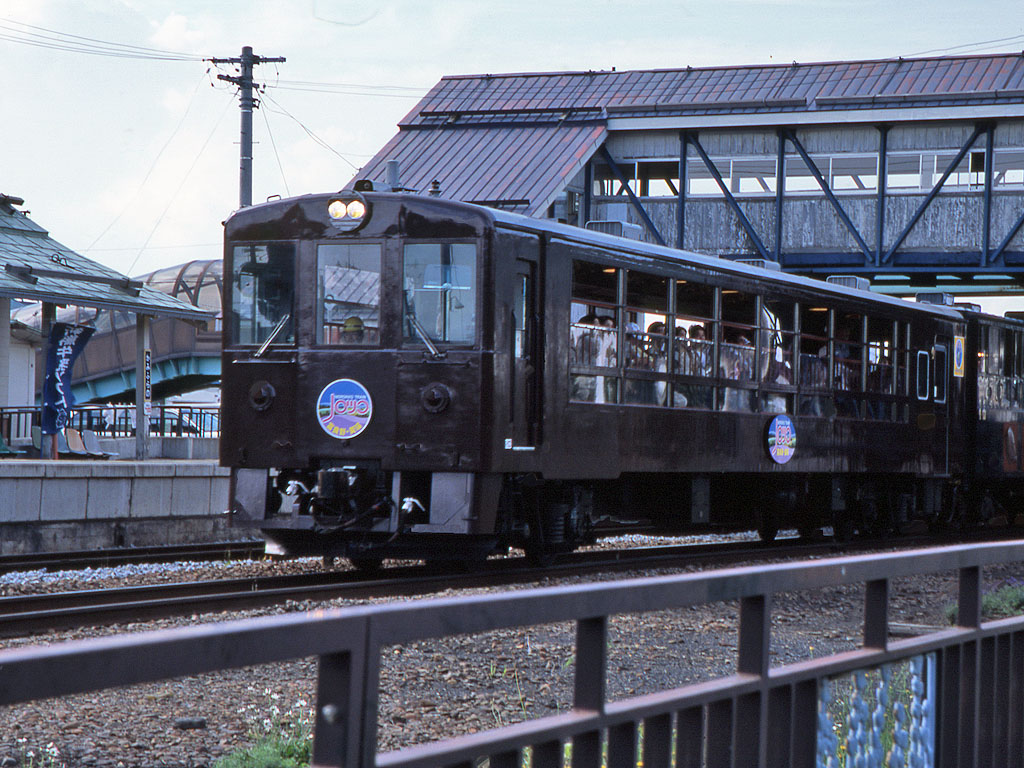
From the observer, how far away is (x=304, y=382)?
1195 centimetres

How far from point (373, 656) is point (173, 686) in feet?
14.3

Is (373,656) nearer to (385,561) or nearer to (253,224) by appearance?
(253,224)

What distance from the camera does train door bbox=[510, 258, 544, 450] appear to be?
1170 cm

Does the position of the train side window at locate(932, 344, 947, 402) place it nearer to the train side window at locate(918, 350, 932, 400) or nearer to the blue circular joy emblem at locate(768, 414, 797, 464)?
the train side window at locate(918, 350, 932, 400)

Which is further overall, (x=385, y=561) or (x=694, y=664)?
(x=385, y=561)

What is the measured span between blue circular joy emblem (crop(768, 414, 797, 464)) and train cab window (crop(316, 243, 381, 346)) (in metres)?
5.26

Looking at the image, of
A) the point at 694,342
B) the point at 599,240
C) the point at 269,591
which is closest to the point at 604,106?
the point at 694,342

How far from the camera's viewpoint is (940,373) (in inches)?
765

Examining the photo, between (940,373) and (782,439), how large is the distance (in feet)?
16.8

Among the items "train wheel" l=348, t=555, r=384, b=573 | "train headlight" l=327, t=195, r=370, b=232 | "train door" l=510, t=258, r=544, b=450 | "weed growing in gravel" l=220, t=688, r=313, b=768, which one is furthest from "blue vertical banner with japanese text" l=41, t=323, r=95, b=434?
"weed growing in gravel" l=220, t=688, r=313, b=768

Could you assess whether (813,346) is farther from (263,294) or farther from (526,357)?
(263,294)

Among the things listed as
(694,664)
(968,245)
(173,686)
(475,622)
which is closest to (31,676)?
(475,622)

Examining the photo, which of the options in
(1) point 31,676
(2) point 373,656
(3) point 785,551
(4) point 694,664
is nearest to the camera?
(1) point 31,676

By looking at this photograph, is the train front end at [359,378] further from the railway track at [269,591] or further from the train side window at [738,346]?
the train side window at [738,346]
